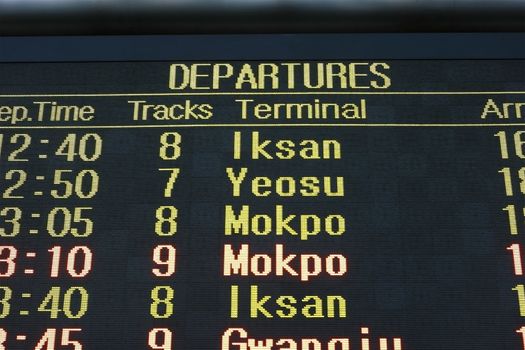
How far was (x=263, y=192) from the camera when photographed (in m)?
11.0

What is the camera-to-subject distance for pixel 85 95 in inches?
460

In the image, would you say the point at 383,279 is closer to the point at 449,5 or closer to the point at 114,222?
the point at 114,222

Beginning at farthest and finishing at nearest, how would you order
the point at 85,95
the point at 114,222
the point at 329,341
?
the point at 85,95 → the point at 114,222 → the point at 329,341

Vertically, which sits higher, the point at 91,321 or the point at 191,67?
the point at 191,67

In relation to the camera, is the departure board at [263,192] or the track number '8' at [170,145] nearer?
the departure board at [263,192]

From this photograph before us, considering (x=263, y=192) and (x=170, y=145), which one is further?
(x=170, y=145)

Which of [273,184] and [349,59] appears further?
[349,59]

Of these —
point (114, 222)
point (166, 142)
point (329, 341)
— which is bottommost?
point (329, 341)

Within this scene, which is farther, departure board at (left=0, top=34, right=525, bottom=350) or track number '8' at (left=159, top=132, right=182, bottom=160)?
track number '8' at (left=159, top=132, right=182, bottom=160)

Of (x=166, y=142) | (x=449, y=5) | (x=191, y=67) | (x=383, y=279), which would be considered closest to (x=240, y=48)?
(x=191, y=67)

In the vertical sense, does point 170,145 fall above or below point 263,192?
above

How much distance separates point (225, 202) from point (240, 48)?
219 centimetres

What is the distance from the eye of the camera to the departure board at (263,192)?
1030 cm

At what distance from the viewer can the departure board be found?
406 inches
